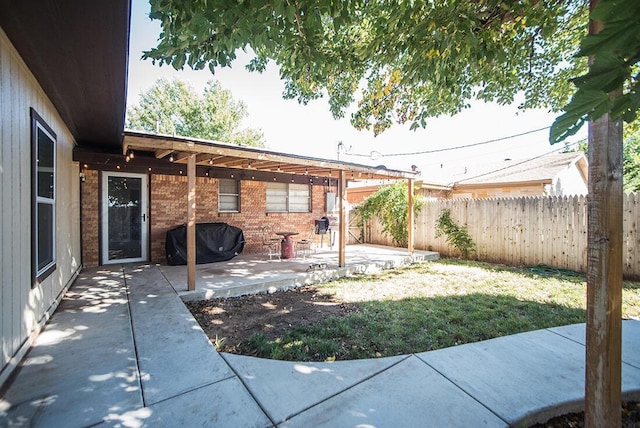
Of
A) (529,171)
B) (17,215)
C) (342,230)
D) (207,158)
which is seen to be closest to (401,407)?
(17,215)

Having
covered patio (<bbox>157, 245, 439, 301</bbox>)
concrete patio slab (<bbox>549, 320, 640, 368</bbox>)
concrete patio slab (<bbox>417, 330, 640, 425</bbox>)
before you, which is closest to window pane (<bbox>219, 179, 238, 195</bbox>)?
covered patio (<bbox>157, 245, 439, 301</bbox>)

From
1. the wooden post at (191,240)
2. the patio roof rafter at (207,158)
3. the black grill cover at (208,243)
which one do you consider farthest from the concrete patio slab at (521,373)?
the black grill cover at (208,243)

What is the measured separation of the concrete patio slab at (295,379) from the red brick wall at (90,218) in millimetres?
5941

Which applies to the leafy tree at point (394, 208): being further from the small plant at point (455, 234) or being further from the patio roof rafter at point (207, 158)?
the patio roof rafter at point (207, 158)

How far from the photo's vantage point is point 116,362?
8.95ft

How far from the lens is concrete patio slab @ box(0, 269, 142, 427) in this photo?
2055mm

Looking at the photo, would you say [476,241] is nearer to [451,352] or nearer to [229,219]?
[451,352]

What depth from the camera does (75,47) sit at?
8.72 ft

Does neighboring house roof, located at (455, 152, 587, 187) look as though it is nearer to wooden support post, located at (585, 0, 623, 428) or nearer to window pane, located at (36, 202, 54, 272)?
wooden support post, located at (585, 0, 623, 428)

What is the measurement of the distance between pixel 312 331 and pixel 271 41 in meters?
3.20

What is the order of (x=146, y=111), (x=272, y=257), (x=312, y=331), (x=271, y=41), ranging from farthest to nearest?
(x=146, y=111) → (x=272, y=257) → (x=312, y=331) → (x=271, y=41)

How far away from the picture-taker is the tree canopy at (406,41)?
7.22 ft

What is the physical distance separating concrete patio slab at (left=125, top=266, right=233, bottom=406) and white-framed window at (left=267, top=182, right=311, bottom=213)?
546 centimetres

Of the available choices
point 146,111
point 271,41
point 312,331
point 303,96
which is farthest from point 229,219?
point 146,111
